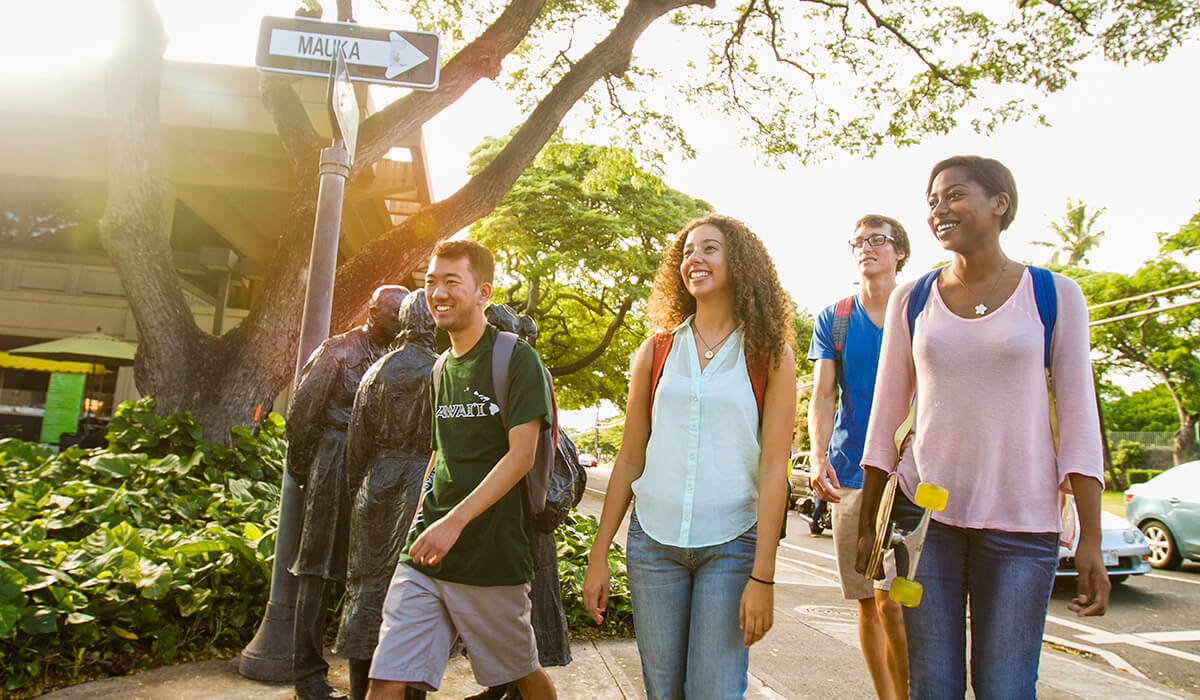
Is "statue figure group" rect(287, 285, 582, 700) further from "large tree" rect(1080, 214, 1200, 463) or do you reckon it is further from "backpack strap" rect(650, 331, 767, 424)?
"large tree" rect(1080, 214, 1200, 463)

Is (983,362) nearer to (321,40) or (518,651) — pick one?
(518,651)

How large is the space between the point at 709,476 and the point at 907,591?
1.83ft

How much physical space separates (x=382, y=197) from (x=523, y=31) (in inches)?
331

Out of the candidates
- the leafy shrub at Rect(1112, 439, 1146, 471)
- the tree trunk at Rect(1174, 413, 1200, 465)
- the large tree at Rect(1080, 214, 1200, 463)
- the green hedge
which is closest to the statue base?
the green hedge

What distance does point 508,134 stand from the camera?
2527 centimetres

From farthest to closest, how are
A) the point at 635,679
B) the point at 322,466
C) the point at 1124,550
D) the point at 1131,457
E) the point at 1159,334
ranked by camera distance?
the point at 1131,457 < the point at 1159,334 < the point at 1124,550 < the point at 635,679 < the point at 322,466

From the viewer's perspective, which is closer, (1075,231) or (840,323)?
(840,323)

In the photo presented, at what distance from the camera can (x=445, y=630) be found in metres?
2.52

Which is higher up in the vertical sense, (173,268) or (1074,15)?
(1074,15)

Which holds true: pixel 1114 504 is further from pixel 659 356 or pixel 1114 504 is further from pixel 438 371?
pixel 438 371

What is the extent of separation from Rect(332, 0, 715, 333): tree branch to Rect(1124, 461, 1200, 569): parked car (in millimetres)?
9011

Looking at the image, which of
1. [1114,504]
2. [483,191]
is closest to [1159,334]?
[1114,504]

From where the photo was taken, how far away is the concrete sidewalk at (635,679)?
12.5 ft

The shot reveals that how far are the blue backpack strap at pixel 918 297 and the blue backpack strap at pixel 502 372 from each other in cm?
121
